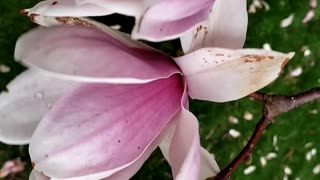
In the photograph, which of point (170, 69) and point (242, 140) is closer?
point (170, 69)

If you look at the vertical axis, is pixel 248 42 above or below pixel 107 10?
below

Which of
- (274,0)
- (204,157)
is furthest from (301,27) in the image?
(204,157)

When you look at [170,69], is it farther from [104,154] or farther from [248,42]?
[248,42]

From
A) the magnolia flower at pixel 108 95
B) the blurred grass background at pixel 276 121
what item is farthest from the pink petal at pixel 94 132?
the blurred grass background at pixel 276 121

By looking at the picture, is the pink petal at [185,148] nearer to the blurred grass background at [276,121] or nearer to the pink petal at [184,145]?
the pink petal at [184,145]

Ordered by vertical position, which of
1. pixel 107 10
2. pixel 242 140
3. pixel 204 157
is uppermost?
pixel 107 10

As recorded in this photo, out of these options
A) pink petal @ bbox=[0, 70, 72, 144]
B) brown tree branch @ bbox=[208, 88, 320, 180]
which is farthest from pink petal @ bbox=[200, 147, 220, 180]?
pink petal @ bbox=[0, 70, 72, 144]

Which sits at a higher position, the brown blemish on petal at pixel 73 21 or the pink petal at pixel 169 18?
the pink petal at pixel 169 18
